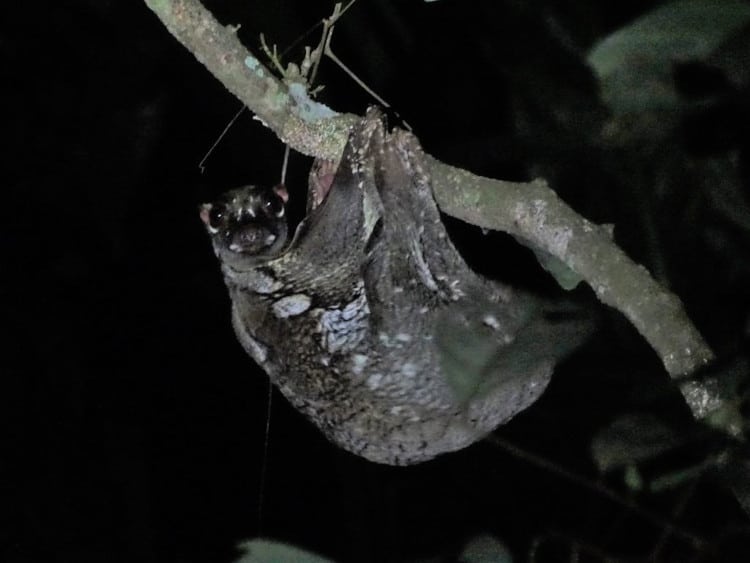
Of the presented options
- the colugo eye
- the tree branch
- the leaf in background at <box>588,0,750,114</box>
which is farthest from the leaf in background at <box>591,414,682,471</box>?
the colugo eye

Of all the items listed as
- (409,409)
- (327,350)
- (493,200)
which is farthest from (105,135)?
(493,200)

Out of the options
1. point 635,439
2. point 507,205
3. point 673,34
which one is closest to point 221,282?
point 507,205

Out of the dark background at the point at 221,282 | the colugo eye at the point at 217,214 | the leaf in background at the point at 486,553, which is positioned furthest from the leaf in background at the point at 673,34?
the colugo eye at the point at 217,214

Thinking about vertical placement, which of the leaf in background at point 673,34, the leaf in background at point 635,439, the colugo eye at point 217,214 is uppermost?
the leaf in background at point 673,34

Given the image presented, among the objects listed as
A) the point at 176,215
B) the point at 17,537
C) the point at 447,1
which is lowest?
the point at 17,537

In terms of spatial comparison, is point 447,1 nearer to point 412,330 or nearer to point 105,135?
point 105,135

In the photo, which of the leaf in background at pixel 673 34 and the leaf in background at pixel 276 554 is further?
the leaf in background at pixel 276 554

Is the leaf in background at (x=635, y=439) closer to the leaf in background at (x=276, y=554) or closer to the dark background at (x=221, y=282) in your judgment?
the leaf in background at (x=276, y=554)
